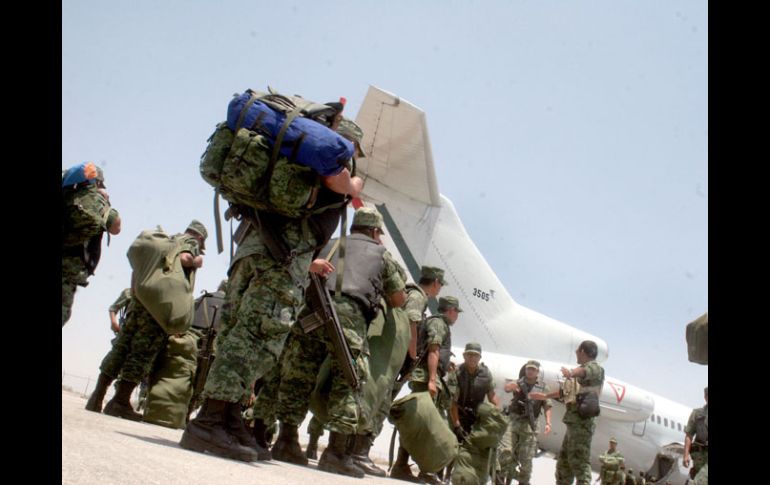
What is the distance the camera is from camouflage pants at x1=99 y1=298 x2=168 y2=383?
5562 mm

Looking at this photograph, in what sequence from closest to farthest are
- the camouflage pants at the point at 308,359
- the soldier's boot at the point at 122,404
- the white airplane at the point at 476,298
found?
the camouflage pants at the point at 308,359 → the soldier's boot at the point at 122,404 → the white airplane at the point at 476,298

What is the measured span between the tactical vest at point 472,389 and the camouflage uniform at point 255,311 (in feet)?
13.6

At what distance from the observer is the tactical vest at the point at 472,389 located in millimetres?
7062

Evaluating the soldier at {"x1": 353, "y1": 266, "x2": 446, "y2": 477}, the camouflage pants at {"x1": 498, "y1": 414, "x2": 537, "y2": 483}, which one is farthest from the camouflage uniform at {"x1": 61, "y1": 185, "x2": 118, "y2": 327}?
the camouflage pants at {"x1": 498, "y1": 414, "x2": 537, "y2": 483}

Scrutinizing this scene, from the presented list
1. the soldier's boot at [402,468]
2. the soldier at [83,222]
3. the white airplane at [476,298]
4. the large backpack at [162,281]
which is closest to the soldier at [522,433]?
the soldier's boot at [402,468]

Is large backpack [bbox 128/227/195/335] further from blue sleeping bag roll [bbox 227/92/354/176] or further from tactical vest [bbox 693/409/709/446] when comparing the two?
tactical vest [bbox 693/409/709/446]

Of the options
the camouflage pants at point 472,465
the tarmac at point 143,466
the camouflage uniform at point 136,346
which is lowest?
the tarmac at point 143,466

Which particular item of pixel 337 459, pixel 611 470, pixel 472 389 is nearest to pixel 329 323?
pixel 337 459

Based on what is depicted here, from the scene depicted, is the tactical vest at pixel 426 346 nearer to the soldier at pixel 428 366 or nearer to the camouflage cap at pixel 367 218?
the soldier at pixel 428 366

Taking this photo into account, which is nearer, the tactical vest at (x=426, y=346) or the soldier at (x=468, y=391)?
the tactical vest at (x=426, y=346)

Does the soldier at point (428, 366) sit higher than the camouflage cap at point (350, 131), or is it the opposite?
the camouflage cap at point (350, 131)
